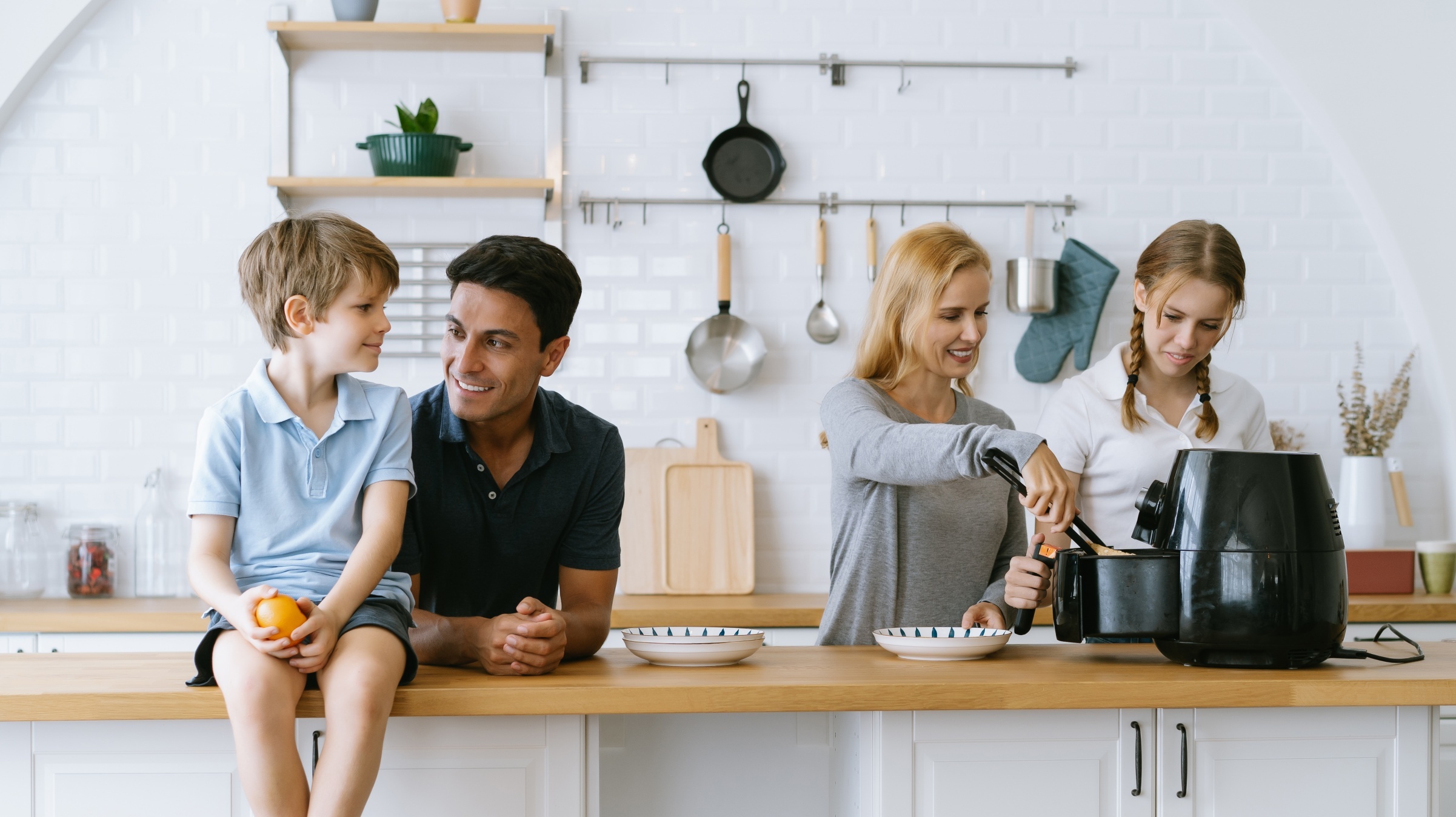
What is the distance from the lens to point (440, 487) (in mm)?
1794

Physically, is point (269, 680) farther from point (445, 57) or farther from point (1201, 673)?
point (445, 57)

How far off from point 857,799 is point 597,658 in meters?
0.45

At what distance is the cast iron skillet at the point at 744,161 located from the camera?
3.52 m

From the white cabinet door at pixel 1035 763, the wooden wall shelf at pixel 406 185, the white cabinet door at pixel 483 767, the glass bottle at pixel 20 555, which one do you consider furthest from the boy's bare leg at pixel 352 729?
the glass bottle at pixel 20 555

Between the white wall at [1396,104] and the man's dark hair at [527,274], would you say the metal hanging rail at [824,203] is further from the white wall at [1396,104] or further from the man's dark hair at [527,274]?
the man's dark hair at [527,274]

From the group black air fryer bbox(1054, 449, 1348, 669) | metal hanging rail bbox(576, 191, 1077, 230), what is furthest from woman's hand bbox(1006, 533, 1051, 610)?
metal hanging rail bbox(576, 191, 1077, 230)

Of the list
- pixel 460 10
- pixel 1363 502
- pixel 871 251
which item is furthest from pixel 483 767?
pixel 1363 502

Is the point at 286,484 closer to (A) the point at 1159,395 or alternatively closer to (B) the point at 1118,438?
(B) the point at 1118,438

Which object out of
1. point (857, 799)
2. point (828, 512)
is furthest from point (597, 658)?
point (828, 512)

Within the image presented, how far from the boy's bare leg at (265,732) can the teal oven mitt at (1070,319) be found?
268 cm

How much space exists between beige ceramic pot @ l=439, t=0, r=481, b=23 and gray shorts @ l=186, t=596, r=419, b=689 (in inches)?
89.9

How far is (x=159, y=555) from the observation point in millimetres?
3287

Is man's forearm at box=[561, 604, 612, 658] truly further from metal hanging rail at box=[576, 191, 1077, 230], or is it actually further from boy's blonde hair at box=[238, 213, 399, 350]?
metal hanging rail at box=[576, 191, 1077, 230]

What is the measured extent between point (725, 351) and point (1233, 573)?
2.08 meters
